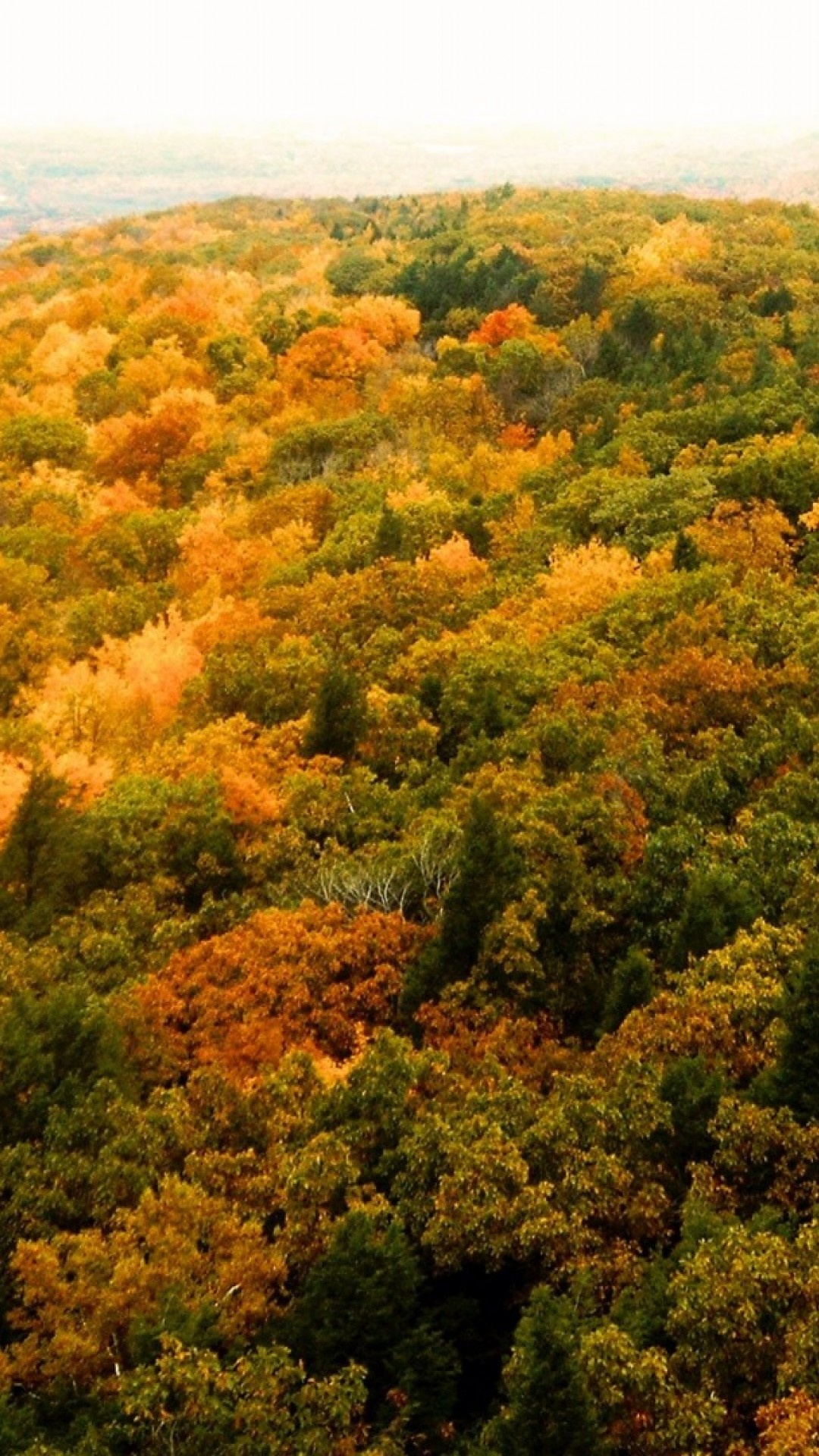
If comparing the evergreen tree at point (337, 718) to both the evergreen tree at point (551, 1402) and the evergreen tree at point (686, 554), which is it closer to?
the evergreen tree at point (686, 554)

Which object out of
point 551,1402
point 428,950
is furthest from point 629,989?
point 551,1402

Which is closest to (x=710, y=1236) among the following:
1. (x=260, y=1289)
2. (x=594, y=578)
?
(x=260, y=1289)

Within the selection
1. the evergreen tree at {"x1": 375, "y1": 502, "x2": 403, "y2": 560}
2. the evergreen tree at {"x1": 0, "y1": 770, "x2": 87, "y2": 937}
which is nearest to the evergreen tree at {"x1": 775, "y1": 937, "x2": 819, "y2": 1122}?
the evergreen tree at {"x1": 0, "y1": 770, "x2": 87, "y2": 937}

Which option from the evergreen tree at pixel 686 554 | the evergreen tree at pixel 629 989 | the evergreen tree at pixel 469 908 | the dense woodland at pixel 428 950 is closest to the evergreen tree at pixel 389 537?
the dense woodland at pixel 428 950

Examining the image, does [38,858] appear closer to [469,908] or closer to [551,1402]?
[469,908]

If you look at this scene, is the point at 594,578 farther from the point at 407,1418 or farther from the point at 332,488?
the point at 407,1418
